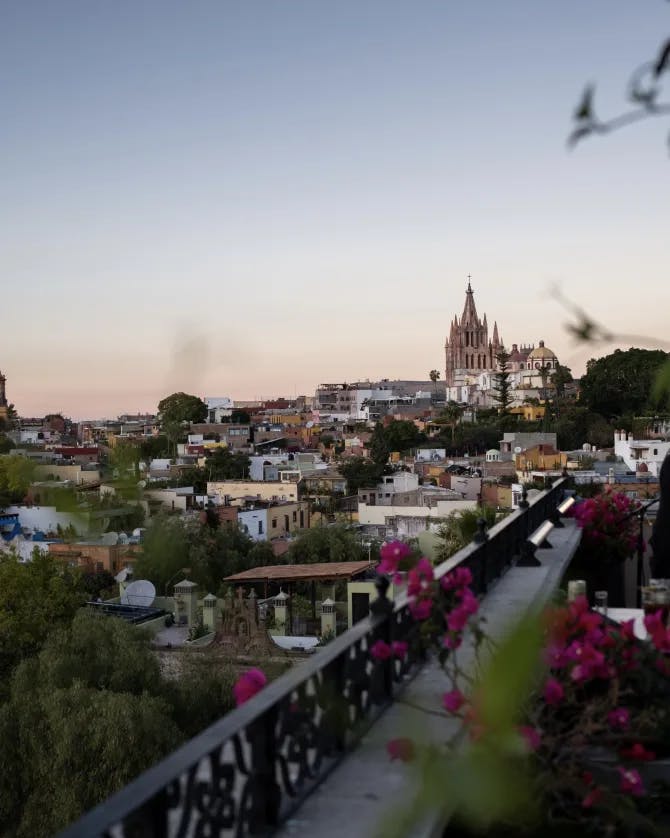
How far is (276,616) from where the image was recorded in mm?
20922

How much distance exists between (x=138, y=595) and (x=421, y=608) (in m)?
19.1

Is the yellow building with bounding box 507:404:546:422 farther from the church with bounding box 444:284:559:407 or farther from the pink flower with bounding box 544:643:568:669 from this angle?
the pink flower with bounding box 544:643:568:669

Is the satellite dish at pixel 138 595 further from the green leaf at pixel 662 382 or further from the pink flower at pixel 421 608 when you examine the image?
the green leaf at pixel 662 382

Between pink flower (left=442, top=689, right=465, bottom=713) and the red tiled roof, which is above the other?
pink flower (left=442, top=689, right=465, bottom=713)

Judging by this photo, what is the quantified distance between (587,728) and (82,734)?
40.2 feet

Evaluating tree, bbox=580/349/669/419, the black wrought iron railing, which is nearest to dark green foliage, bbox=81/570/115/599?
the black wrought iron railing

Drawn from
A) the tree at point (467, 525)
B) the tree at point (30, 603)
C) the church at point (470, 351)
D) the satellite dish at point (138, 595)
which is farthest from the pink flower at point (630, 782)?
the church at point (470, 351)

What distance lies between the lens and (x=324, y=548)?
29000mm

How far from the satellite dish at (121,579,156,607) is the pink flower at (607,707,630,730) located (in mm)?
18068

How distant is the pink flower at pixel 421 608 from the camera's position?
253 centimetres

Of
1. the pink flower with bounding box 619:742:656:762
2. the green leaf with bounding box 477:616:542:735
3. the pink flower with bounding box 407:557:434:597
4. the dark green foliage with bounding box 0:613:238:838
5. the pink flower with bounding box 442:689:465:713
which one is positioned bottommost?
the dark green foliage with bounding box 0:613:238:838

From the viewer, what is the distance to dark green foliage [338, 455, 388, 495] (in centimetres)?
4347

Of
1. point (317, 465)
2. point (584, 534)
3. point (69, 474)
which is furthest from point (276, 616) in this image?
point (317, 465)

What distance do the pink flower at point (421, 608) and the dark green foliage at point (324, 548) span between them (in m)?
26.0
